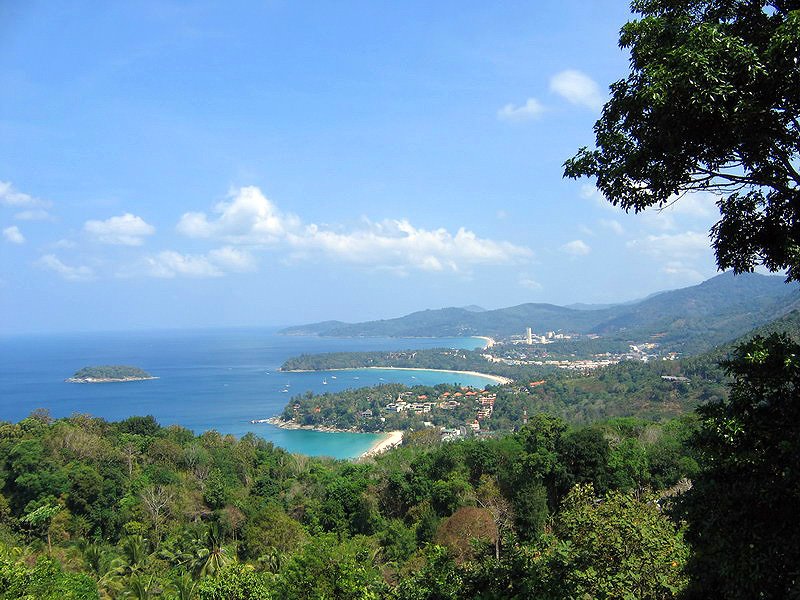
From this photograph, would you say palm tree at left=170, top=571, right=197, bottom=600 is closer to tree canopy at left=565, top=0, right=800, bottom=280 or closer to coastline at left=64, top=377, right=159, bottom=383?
tree canopy at left=565, top=0, right=800, bottom=280

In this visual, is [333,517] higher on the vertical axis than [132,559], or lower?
lower

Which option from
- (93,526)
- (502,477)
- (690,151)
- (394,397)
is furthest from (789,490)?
(394,397)

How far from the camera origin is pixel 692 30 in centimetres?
312

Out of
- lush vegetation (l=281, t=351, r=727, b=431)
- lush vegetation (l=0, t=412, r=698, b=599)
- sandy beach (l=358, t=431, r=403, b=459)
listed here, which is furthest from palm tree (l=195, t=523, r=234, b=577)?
lush vegetation (l=281, t=351, r=727, b=431)

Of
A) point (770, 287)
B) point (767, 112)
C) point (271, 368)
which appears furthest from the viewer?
point (770, 287)

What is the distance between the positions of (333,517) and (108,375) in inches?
3100

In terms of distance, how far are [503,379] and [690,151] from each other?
287 ft

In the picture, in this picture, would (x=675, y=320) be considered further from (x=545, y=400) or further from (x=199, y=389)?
(x=199, y=389)

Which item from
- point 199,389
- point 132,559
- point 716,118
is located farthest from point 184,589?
point 199,389

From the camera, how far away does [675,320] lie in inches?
4970

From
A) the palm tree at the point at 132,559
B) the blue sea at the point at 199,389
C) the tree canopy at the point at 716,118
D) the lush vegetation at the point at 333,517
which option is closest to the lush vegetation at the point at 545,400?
the blue sea at the point at 199,389

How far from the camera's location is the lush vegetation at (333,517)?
19.4 feet

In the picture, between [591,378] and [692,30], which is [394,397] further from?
[692,30]

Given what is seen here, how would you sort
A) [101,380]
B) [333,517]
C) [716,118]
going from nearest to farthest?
[716,118]
[333,517]
[101,380]
